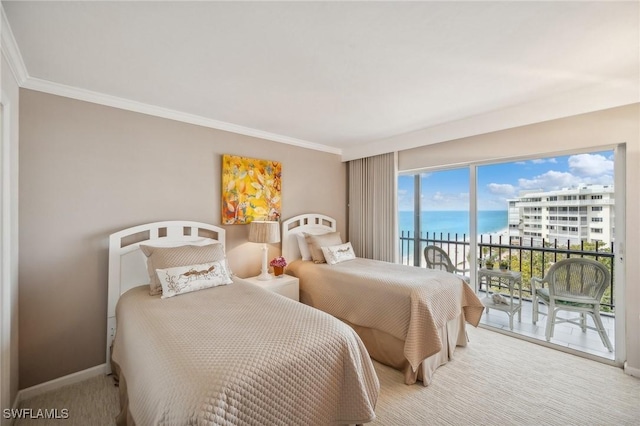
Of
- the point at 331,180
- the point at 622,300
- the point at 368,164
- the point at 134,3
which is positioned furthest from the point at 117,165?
the point at 622,300

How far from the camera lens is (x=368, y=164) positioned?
14.7 ft

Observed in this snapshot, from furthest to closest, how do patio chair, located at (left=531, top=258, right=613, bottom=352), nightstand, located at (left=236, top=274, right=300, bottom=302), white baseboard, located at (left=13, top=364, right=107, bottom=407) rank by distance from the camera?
nightstand, located at (left=236, top=274, right=300, bottom=302) → patio chair, located at (left=531, top=258, right=613, bottom=352) → white baseboard, located at (left=13, top=364, right=107, bottom=407)

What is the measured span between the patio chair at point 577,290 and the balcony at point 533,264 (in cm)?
14

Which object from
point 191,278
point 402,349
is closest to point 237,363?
point 191,278

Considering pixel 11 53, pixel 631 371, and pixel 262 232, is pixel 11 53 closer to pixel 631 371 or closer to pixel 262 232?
pixel 262 232

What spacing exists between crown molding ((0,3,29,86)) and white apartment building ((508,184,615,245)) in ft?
14.9

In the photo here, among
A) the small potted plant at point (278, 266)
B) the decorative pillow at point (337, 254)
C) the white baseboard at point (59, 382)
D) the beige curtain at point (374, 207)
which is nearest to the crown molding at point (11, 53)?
the white baseboard at point (59, 382)

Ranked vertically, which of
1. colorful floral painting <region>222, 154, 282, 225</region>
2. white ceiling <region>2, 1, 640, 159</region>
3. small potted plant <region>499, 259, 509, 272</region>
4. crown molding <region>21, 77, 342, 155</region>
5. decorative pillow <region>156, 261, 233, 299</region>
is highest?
white ceiling <region>2, 1, 640, 159</region>

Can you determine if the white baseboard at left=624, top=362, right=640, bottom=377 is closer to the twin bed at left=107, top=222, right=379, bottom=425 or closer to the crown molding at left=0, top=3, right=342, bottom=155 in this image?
the twin bed at left=107, top=222, right=379, bottom=425

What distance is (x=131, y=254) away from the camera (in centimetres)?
256

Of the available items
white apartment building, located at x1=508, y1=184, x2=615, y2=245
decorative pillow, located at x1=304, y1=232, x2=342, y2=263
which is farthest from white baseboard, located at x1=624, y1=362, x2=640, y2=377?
decorative pillow, located at x1=304, y1=232, x2=342, y2=263

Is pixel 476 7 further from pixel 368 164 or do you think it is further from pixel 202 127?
pixel 368 164

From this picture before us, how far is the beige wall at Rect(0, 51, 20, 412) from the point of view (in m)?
1.73

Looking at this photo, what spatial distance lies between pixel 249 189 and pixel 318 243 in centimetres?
112
